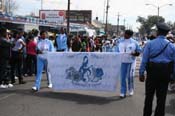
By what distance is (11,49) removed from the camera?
1423cm

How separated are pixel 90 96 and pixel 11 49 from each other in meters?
3.92

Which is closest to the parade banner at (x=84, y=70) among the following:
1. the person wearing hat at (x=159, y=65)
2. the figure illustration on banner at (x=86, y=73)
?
the figure illustration on banner at (x=86, y=73)

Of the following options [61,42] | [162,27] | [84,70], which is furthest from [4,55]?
[162,27]

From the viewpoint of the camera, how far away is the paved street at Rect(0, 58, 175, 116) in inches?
369

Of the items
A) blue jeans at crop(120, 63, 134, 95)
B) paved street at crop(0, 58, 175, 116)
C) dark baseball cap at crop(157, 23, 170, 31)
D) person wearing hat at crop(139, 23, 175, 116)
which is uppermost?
dark baseball cap at crop(157, 23, 170, 31)

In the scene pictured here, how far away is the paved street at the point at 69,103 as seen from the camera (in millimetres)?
9367

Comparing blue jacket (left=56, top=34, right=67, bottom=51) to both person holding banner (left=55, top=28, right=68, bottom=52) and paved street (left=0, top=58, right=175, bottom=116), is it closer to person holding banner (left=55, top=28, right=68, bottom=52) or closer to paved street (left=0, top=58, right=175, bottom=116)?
person holding banner (left=55, top=28, right=68, bottom=52)

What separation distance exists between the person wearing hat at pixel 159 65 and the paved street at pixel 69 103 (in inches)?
A: 67.1

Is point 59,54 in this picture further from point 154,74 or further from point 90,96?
point 154,74

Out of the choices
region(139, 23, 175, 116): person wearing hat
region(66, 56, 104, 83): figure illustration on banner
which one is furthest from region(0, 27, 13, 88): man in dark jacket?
region(139, 23, 175, 116): person wearing hat

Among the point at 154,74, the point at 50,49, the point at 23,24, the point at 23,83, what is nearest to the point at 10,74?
the point at 23,83

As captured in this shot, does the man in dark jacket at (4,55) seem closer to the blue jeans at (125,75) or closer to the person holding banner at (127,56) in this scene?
the person holding banner at (127,56)

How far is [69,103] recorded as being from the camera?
1046 cm

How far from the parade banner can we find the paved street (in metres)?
0.27
